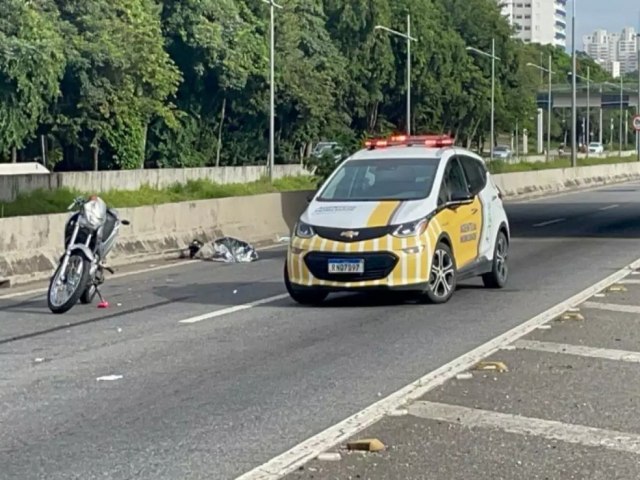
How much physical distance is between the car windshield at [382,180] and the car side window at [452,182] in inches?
6.4

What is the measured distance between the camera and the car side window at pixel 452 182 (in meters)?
15.2

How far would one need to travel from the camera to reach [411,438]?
803 cm

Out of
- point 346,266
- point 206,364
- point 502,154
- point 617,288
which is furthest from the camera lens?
point 502,154

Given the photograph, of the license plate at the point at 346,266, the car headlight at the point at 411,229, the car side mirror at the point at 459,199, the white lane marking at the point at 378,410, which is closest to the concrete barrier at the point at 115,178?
the car side mirror at the point at 459,199

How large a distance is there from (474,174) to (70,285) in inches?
201

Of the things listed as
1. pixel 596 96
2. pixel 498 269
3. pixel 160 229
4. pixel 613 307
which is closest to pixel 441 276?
pixel 613 307

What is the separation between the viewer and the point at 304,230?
48.1 ft

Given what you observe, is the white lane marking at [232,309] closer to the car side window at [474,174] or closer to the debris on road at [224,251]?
the car side window at [474,174]

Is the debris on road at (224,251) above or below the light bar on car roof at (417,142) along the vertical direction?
below

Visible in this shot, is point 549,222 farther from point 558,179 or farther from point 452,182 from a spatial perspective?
point 558,179

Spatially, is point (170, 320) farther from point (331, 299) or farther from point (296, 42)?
point (296, 42)

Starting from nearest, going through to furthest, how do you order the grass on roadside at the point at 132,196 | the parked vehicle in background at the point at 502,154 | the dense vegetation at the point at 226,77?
the grass on roadside at the point at 132,196 < the dense vegetation at the point at 226,77 < the parked vehicle in background at the point at 502,154

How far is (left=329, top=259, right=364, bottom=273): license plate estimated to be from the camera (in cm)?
1429

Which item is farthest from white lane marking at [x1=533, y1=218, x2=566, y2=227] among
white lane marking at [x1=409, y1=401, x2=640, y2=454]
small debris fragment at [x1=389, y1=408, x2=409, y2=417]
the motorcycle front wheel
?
small debris fragment at [x1=389, y1=408, x2=409, y2=417]
